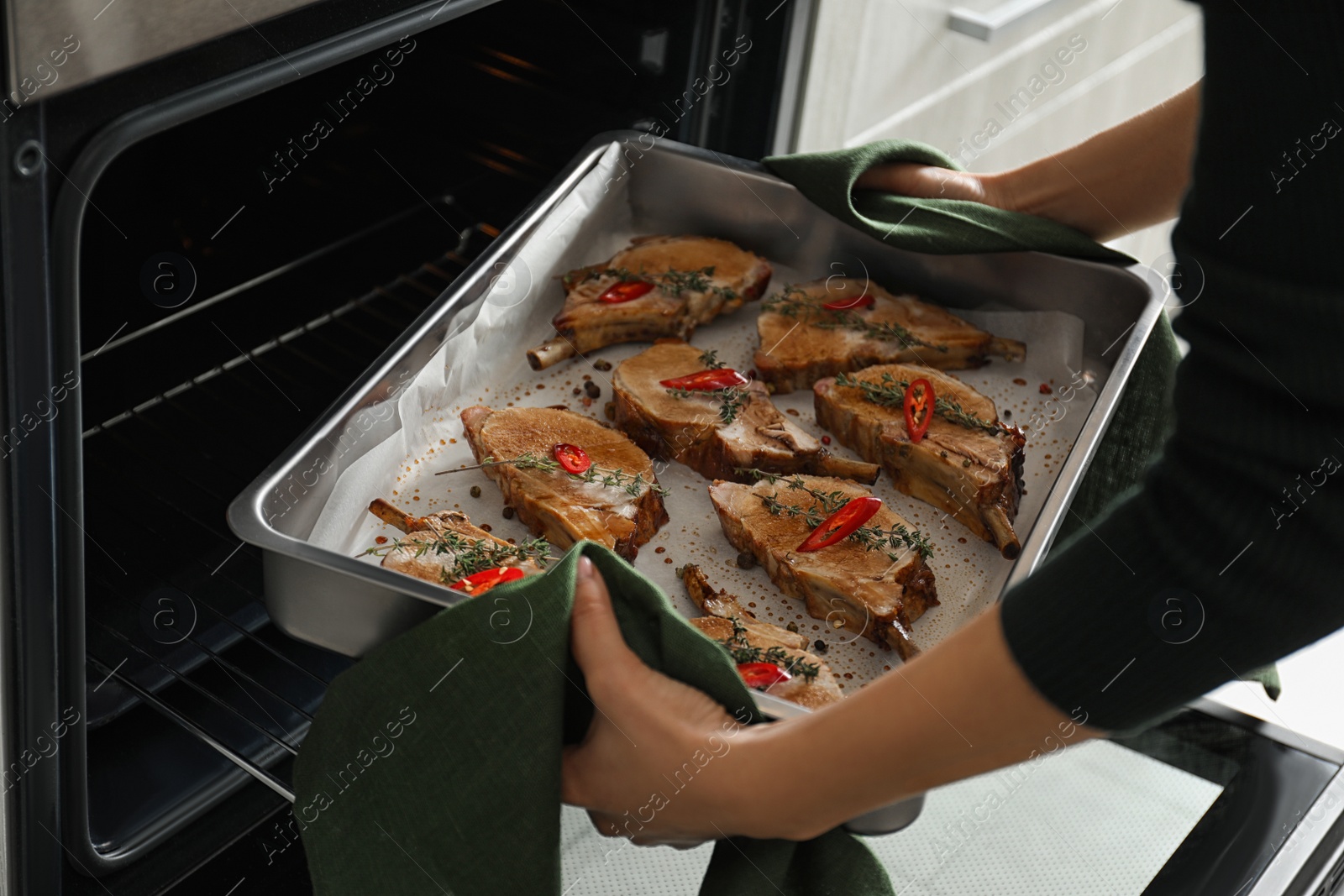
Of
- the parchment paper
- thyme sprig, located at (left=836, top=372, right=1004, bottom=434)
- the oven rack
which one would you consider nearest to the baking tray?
the parchment paper

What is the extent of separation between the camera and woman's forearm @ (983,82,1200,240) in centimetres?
141

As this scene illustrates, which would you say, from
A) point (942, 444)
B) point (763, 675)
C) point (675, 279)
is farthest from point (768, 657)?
point (675, 279)

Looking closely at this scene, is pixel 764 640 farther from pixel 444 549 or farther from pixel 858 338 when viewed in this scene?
pixel 858 338

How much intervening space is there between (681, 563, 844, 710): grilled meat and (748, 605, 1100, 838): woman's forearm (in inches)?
7.1

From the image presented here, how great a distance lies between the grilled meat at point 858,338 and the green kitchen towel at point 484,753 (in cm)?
66

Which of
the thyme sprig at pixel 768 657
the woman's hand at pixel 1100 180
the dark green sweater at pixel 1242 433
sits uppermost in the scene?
the dark green sweater at pixel 1242 433

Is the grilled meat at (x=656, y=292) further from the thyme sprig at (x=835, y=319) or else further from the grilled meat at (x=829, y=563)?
the grilled meat at (x=829, y=563)

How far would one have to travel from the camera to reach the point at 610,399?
1.49 meters

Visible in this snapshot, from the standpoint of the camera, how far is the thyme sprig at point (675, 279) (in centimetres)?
155

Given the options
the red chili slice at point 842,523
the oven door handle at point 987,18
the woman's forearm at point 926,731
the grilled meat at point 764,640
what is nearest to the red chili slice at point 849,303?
the red chili slice at point 842,523

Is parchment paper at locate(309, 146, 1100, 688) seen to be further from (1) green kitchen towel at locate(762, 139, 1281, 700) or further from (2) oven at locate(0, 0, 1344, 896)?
(2) oven at locate(0, 0, 1344, 896)

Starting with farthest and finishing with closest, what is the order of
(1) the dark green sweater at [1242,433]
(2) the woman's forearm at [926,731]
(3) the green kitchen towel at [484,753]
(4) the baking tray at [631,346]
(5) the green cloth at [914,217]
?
(5) the green cloth at [914,217]
(4) the baking tray at [631,346]
(3) the green kitchen towel at [484,753]
(2) the woman's forearm at [926,731]
(1) the dark green sweater at [1242,433]

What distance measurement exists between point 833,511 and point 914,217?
450mm

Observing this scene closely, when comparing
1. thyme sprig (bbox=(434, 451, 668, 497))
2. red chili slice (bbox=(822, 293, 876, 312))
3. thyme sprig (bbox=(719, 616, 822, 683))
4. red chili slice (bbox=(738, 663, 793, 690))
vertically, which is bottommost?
thyme sprig (bbox=(434, 451, 668, 497))
